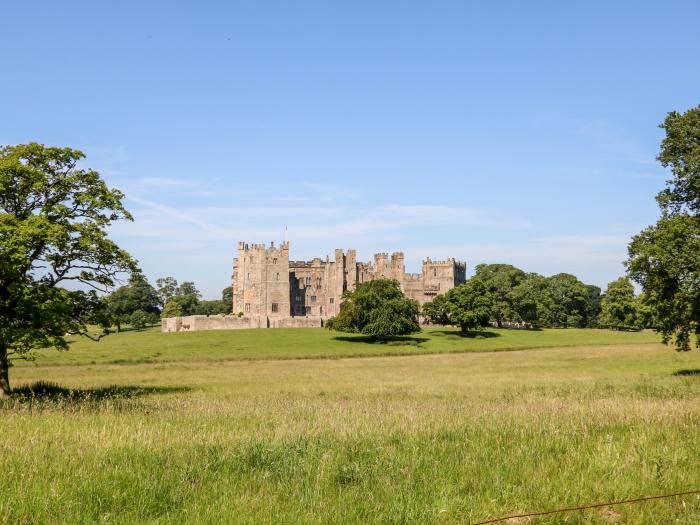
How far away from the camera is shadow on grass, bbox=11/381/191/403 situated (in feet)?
78.4

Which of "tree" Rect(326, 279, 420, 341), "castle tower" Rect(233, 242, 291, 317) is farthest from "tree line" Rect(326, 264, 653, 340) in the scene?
"castle tower" Rect(233, 242, 291, 317)

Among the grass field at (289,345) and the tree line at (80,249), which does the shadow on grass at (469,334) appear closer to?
the grass field at (289,345)

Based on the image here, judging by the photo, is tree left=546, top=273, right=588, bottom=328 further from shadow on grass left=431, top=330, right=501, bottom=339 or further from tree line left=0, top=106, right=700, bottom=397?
tree line left=0, top=106, right=700, bottom=397

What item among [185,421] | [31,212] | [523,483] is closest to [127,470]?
[523,483]

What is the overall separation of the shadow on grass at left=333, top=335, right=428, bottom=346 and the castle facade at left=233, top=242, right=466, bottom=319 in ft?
95.1

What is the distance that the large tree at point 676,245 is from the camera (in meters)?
29.8

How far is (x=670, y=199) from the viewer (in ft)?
109

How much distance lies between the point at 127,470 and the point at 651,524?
6.69 m

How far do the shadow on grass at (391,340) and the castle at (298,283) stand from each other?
26.4 meters

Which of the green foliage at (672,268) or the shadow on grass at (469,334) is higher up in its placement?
the green foliage at (672,268)

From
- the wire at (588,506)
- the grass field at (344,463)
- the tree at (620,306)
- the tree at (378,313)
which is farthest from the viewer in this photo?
the tree at (620,306)

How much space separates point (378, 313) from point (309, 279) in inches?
2112

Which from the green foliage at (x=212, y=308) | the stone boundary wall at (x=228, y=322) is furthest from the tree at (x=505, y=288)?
the green foliage at (x=212, y=308)

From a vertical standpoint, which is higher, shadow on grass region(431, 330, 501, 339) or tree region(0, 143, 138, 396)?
tree region(0, 143, 138, 396)
